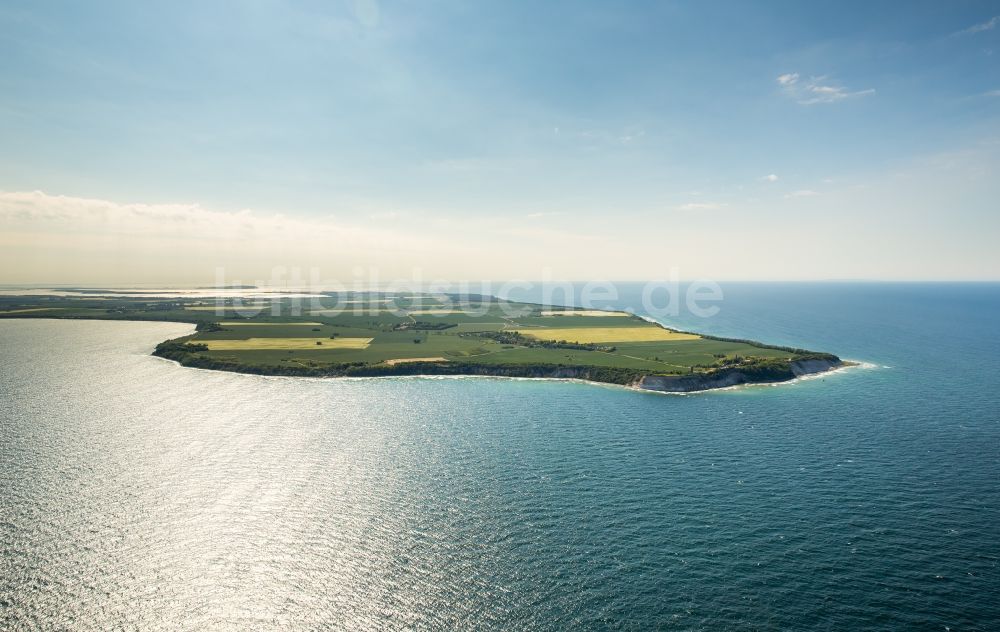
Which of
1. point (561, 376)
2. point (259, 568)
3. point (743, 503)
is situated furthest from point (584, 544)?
point (561, 376)

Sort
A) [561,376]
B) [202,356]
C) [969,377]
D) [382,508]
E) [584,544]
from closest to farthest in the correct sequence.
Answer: [584,544] → [382,508] → [969,377] → [561,376] → [202,356]

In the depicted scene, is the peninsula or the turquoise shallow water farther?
the peninsula

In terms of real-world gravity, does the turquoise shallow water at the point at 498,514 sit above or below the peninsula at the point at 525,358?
below

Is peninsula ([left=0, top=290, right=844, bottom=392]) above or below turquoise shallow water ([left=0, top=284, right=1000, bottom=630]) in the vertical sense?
above

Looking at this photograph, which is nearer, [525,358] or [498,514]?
[498,514]

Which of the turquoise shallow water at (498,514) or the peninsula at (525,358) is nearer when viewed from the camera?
the turquoise shallow water at (498,514)

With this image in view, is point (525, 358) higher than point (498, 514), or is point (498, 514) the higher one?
point (525, 358)

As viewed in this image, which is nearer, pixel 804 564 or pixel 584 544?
pixel 804 564

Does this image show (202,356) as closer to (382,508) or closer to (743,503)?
(382,508)
